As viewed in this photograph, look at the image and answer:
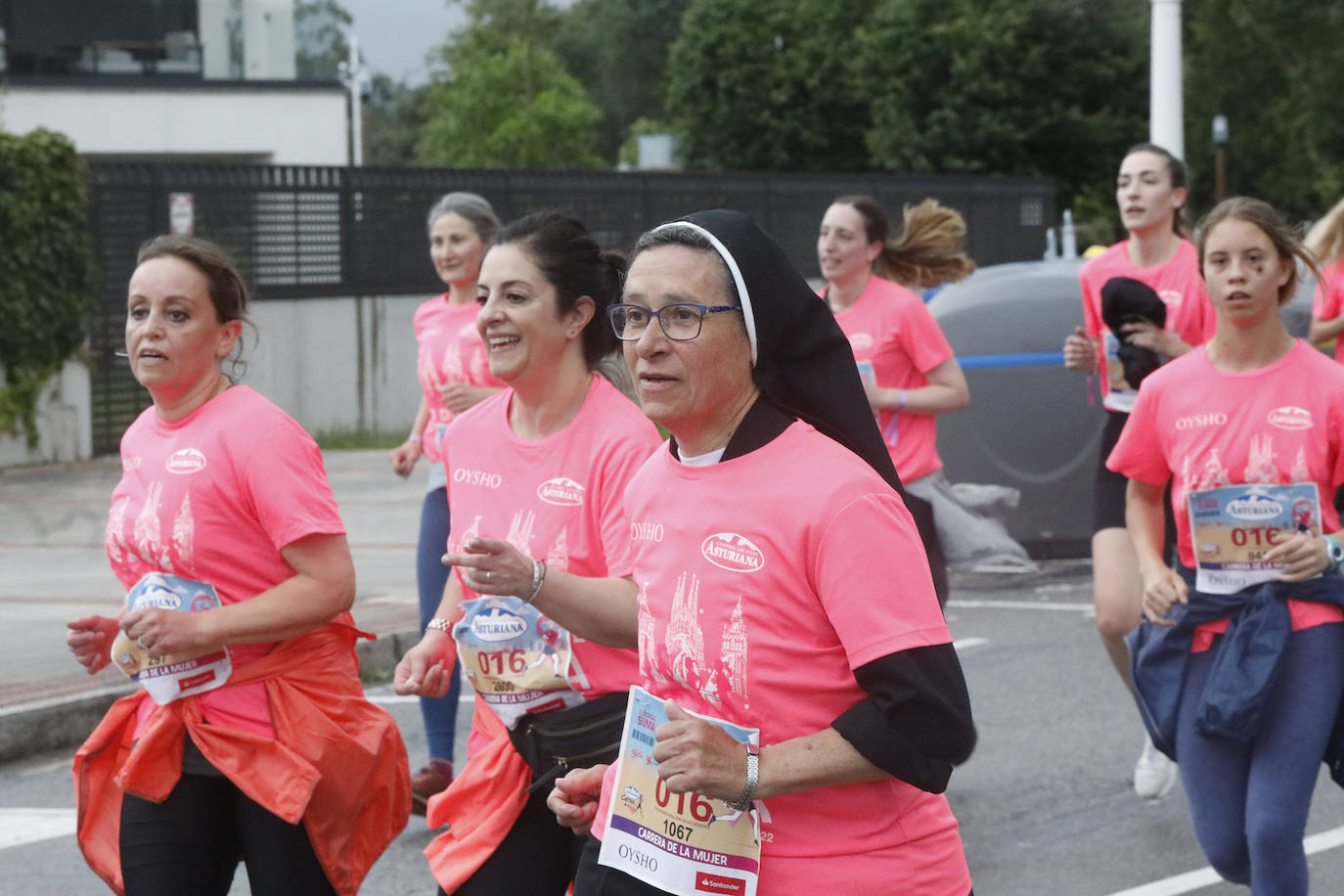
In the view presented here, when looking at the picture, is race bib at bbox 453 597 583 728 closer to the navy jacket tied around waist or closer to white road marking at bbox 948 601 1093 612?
the navy jacket tied around waist

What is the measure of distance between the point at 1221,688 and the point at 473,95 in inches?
3006

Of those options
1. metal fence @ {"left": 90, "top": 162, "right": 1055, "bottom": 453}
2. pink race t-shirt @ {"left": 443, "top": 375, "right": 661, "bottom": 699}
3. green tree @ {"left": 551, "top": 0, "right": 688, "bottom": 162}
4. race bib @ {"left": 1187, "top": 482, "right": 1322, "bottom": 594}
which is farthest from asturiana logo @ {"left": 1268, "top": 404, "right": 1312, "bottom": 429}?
green tree @ {"left": 551, "top": 0, "right": 688, "bottom": 162}

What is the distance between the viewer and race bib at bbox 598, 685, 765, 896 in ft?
9.09

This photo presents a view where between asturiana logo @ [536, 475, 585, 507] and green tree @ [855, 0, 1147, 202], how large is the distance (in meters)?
46.6

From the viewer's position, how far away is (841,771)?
2656 millimetres

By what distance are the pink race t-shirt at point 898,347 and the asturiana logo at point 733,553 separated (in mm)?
3949

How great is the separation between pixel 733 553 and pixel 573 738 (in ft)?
3.56

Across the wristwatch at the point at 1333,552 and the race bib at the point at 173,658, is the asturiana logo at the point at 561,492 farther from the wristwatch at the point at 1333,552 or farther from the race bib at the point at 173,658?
the wristwatch at the point at 1333,552

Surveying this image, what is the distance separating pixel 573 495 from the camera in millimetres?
3771

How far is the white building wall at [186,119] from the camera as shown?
32.6m

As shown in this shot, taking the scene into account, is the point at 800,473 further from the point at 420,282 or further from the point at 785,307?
the point at 420,282

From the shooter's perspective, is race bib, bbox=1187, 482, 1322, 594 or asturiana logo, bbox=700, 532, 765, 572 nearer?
asturiana logo, bbox=700, 532, 765, 572

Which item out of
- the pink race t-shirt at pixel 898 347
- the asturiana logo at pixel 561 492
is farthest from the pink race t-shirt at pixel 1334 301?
the asturiana logo at pixel 561 492

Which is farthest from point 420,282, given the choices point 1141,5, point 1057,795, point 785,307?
point 1141,5
